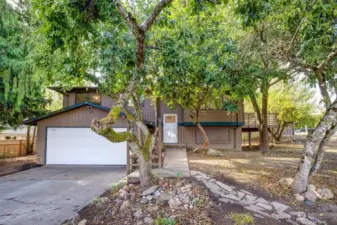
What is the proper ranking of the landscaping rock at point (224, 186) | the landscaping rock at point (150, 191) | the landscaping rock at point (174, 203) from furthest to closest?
the landscaping rock at point (224, 186) < the landscaping rock at point (150, 191) < the landscaping rock at point (174, 203)

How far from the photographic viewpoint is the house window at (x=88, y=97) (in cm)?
1291

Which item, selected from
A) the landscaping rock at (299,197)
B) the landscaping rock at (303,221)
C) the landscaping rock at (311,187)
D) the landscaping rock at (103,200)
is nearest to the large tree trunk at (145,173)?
the landscaping rock at (103,200)

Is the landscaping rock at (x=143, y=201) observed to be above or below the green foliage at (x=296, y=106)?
below

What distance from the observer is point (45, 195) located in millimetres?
5496

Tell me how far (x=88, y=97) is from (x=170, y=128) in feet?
19.7

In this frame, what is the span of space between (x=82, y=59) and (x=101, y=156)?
18.3 feet

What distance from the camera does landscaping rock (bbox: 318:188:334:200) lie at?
183 inches

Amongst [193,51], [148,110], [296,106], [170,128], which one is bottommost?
[170,128]

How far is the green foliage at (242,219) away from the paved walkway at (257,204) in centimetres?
33

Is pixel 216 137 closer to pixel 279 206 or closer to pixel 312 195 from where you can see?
pixel 312 195

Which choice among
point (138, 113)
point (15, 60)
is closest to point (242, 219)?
point (138, 113)

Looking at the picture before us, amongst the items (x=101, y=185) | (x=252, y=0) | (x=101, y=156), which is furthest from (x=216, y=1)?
(x=101, y=156)

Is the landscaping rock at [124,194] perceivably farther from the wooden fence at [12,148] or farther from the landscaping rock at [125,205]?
the wooden fence at [12,148]

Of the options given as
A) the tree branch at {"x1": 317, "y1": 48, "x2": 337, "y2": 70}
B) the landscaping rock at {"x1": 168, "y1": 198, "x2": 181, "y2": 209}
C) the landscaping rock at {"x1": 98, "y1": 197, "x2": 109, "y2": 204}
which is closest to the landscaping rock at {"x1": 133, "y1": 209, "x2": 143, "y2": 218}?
the landscaping rock at {"x1": 168, "y1": 198, "x2": 181, "y2": 209}
